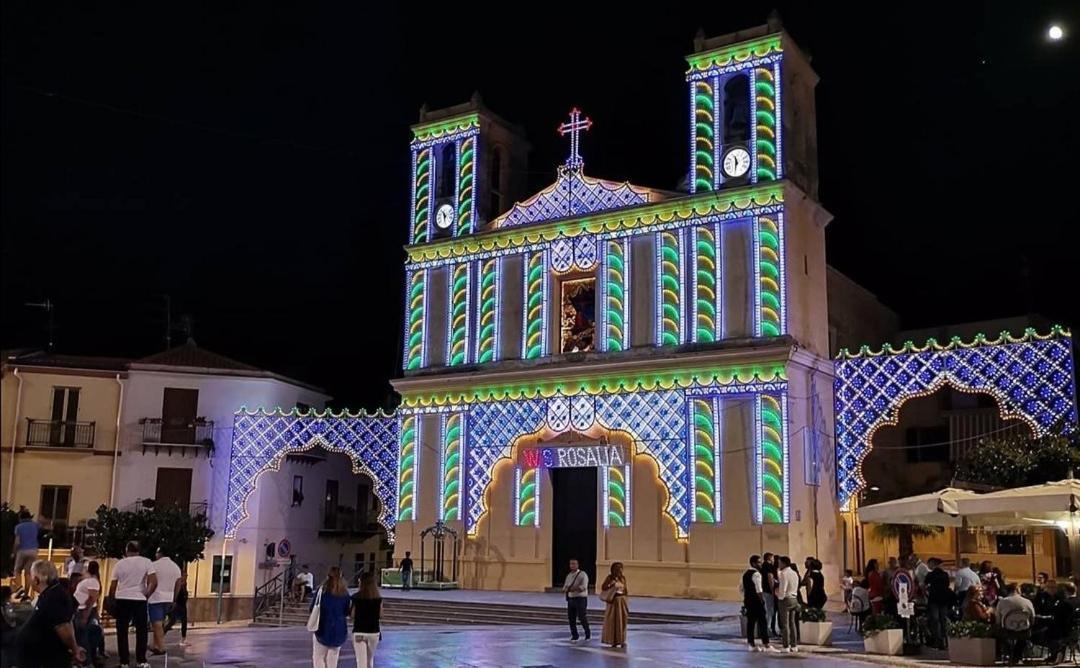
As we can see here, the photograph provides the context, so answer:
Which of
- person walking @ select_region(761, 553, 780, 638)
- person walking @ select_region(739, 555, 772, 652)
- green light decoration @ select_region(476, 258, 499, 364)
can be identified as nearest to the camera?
person walking @ select_region(739, 555, 772, 652)

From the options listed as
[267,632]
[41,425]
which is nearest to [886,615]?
[267,632]

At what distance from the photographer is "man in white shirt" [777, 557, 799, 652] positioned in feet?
56.3

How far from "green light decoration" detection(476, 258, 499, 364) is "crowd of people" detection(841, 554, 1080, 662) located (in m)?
13.5

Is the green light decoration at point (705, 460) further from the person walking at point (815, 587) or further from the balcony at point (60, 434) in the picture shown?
the balcony at point (60, 434)

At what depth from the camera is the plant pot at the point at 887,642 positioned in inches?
654

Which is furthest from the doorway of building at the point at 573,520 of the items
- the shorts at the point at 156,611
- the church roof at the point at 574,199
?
the shorts at the point at 156,611

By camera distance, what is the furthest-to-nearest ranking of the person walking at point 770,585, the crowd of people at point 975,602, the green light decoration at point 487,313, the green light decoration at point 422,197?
the green light decoration at point 422,197 < the green light decoration at point 487,313 < the person walking at point 770,585 < the crowd of people at point 975,602

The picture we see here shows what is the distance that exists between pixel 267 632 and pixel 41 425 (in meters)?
16.0

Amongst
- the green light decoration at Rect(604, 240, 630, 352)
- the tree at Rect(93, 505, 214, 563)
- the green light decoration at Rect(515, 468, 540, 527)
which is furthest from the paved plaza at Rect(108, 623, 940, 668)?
the green light decoration at Rect(604, 240, 630, 352)

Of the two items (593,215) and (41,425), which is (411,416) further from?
(41,425)

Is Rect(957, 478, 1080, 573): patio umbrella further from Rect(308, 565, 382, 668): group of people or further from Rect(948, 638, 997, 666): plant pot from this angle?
Rect(308, 565, 382, 668): group of people

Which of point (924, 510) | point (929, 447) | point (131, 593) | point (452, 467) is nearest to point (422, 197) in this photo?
point (452, 467)

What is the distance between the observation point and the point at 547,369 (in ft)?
93.9

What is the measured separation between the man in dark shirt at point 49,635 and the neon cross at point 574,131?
21807 mm
